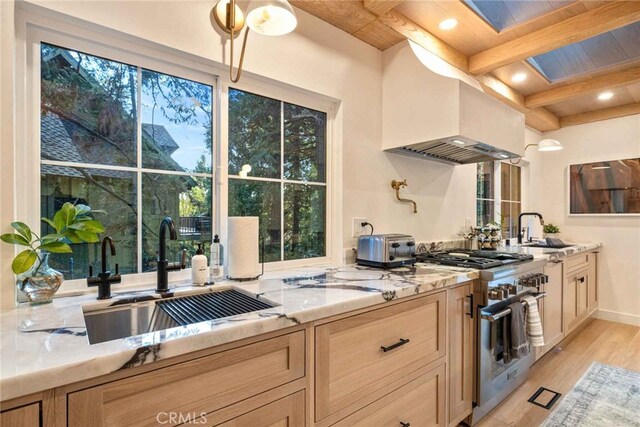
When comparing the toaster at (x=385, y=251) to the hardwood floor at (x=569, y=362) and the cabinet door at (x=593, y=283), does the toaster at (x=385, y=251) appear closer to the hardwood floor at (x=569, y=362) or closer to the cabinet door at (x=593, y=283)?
the hardwood floor at (x=569, y=362)

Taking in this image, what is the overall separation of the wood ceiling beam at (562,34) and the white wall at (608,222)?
225 centimetres

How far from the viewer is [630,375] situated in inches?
89.3

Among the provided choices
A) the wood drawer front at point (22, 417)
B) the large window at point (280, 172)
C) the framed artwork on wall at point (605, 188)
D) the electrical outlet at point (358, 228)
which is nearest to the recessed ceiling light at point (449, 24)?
the large window at point (280, 172)

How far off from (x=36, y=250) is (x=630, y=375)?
359cm

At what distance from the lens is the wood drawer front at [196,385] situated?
2.15ft

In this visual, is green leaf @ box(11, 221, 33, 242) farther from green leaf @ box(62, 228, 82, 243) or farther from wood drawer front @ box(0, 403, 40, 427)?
wood drawer front @ box(0, 403, 40, 427)

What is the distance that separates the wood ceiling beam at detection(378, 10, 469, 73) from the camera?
191 cm

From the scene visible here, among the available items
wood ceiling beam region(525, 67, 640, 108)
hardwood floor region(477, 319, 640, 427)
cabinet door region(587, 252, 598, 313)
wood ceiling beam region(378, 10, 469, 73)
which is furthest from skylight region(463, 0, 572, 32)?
cabinet door region(587, 252, 598, 313)

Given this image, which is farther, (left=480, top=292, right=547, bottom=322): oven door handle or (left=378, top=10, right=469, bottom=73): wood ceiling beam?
(left=378, top=10, right=469, bottom=73): wood ceiling beam

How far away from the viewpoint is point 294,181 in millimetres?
1836

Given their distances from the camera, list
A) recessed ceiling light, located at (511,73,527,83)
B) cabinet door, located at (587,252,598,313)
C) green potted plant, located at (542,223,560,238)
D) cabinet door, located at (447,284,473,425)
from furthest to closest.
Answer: green potted plant, located at (542,223,560,238), cabinet door, located at (587,252,598,313), recessed ceiling light, located at (511,73,527,83), cabinet door, located at (447,284,473,425)

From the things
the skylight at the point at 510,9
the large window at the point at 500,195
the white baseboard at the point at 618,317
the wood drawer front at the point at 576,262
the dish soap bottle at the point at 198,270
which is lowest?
the white baseboard at the point at 618,317

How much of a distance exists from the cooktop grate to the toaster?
84cm

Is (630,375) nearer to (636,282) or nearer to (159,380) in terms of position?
(636,282)
